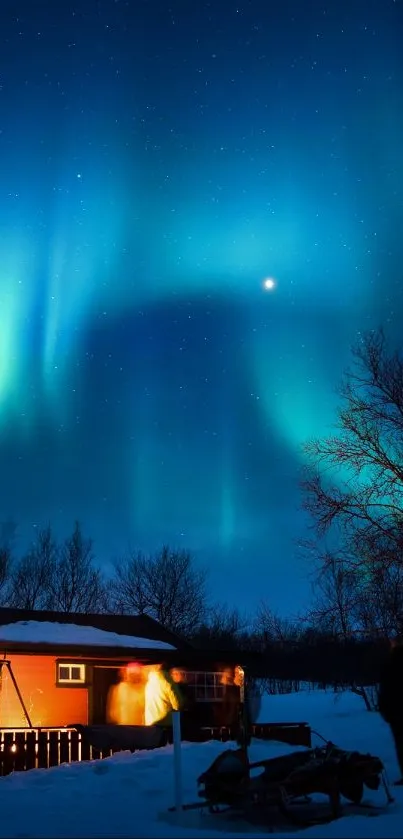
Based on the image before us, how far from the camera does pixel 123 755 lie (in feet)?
63.7

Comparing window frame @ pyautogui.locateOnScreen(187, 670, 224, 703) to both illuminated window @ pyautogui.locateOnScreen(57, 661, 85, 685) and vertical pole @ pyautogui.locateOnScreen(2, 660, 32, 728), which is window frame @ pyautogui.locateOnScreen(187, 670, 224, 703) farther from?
vertical pole @ pyautogui.locateOnScreen(2, 660, 32, 728)

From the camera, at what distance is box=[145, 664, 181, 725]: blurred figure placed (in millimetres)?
25047

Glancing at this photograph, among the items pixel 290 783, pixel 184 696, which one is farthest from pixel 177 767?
pixel 184 696

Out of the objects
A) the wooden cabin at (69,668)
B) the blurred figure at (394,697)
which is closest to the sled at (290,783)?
the blurred figure at (394,697)

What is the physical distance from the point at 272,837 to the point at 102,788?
19.1 ft

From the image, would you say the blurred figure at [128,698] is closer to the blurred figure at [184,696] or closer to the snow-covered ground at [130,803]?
the blurred figure at [184,696]

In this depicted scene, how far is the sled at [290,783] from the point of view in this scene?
9.38 meters

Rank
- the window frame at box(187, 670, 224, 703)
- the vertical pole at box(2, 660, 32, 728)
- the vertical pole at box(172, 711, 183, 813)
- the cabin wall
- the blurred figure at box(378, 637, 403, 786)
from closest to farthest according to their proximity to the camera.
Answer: the vertical pole at box(172, 711, 183, 813) < the blurred figure at box(378, 637, 403, 786) < the vertical pole at box(2, 660, 32, 728) < the cabin wall < the window frame at box(187, 670, 224, 703)

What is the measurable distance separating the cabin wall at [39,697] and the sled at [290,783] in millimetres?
14136

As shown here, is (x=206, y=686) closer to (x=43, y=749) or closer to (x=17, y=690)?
(x=17, y=690)

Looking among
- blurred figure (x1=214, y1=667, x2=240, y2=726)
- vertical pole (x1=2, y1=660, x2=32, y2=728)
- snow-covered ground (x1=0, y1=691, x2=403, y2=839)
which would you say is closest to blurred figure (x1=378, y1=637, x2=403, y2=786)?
snow-covered ground (x1=0, y1=691, x2=403, y2=839)

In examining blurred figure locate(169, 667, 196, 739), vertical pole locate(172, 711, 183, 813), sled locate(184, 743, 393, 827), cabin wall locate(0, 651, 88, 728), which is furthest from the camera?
blurred figure locate(169, 667, 196, 739)

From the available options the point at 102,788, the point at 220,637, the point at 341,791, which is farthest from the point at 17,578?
the point at 341,791

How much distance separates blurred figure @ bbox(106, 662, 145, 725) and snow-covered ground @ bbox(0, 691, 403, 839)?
5017 mm
